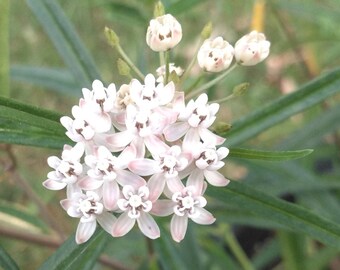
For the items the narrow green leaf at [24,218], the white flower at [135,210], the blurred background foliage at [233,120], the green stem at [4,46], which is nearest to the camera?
the white flower at [135,210]

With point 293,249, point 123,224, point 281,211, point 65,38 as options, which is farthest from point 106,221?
point 293,249

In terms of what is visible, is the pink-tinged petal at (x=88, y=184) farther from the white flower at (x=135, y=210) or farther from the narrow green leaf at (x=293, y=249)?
the narrow green leaf at (x=293, y=249)

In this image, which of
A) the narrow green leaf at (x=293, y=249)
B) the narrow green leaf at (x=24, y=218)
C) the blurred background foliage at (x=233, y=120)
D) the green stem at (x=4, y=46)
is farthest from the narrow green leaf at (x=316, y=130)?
the green stem at (x=4, y=46)

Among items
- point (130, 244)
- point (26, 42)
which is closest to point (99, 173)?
point (130, 244)

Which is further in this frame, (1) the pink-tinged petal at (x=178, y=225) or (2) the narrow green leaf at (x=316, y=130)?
(2) the narrow green leaf at (x=316, y=130)

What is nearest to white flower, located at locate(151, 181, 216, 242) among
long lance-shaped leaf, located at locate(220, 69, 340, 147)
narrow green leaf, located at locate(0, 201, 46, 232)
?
long lance-shaped leaf, located at locate(220, 69, 340, 147)

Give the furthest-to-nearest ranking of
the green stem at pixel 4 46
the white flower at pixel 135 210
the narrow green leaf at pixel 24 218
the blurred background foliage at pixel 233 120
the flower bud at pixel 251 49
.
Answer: the blurred background foliage at pixel 233 120, the narrow green leaf at pixel 24 218, the green stem at pixel 4 46, the flower bud at pixel 251 49, the white flower at pixel 135 210
